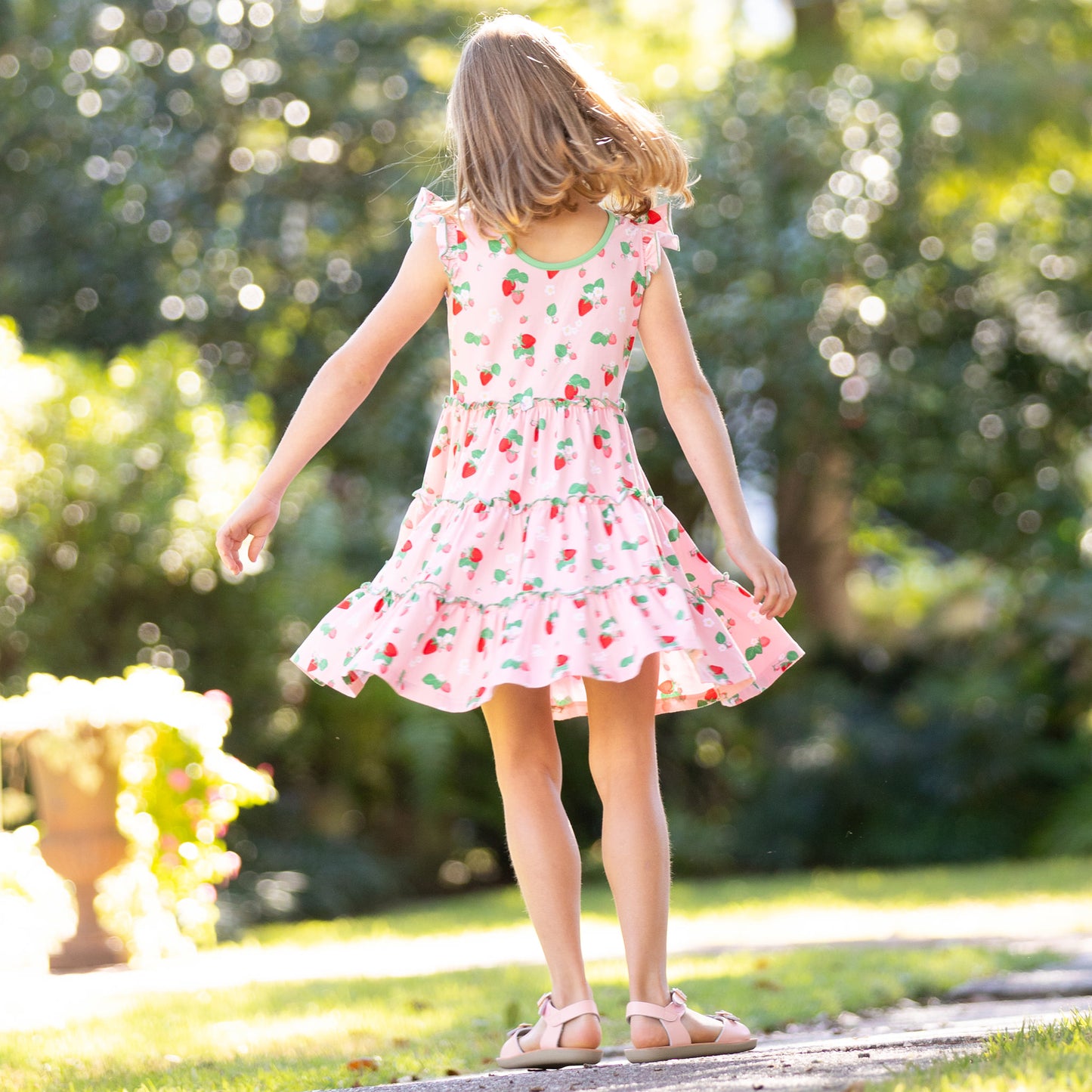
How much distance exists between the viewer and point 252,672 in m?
8.48

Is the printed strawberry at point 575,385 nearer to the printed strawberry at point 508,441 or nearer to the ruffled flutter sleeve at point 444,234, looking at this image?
the printed strawberry at point 508,441

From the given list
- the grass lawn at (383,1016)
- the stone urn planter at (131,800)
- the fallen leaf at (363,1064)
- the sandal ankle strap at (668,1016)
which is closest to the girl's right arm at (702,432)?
the sandal ankle strap at (668,1016)

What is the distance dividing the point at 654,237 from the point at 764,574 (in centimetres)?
65

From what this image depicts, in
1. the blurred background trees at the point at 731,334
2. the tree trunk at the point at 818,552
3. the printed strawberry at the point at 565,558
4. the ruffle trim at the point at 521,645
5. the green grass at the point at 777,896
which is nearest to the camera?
the ruffle trim at the point at 521,645

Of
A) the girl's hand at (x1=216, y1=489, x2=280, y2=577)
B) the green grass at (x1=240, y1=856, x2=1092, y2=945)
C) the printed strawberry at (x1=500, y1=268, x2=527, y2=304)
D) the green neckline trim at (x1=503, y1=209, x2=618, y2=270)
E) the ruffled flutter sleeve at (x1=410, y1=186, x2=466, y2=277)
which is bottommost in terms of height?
the green grass at (x1=240, y1=856, x2=1092, y2=945)

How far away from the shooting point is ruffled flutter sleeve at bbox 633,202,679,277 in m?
2.70

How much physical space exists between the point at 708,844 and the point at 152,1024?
22.4 ft

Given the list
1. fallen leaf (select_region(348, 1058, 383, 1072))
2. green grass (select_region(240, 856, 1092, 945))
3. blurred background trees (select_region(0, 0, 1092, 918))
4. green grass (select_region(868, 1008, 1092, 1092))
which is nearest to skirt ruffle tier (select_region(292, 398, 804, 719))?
green grass (select_region(868, 1008, 1092, 1092))

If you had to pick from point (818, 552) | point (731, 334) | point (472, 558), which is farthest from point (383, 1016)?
point (818, 552)

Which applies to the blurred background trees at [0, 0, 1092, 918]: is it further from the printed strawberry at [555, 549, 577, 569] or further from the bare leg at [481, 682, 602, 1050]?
the printed strawberry at [555, 549, 577, 569]

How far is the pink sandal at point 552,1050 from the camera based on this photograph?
94.3 inches

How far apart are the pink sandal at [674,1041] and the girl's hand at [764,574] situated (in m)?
0.67

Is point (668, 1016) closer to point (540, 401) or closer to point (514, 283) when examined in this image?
point (540, 401)

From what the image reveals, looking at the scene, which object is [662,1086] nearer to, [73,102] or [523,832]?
[523,832]
